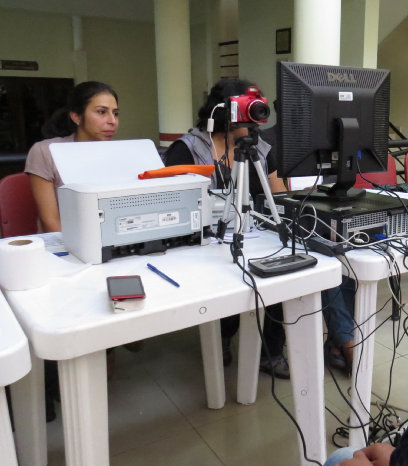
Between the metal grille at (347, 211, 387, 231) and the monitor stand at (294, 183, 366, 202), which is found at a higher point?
the monitor stand at (294, 183, 366, 202)

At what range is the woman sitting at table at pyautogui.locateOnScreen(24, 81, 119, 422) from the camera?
177 centimetres

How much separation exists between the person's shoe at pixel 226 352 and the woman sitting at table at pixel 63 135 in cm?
46

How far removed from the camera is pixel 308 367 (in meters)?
1.11

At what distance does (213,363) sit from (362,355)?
0.57 metres

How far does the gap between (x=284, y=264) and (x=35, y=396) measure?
76cm

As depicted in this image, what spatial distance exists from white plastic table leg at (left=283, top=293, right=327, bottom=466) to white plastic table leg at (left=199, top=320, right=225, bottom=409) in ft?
1.42

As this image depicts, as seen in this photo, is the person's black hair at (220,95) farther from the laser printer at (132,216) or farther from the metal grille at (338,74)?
the laser printer at (132,216)

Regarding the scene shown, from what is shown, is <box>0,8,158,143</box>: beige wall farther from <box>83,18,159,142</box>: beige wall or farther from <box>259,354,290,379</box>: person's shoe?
<box>259,354,290,379</box>: person's shoe

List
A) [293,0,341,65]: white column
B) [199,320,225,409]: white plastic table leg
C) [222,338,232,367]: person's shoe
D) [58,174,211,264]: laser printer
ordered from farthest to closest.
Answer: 1. [293,0,341,65]: white column
2. [222,338,232,367]: person's shoe
3. [199,320,225,409]: white plastic table leg
4. [58,174,211,264]: laser printer

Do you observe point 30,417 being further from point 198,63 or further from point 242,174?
point 198,63

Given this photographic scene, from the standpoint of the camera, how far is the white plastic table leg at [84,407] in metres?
0.80

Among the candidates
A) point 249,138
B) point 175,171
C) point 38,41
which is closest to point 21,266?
point 175,171

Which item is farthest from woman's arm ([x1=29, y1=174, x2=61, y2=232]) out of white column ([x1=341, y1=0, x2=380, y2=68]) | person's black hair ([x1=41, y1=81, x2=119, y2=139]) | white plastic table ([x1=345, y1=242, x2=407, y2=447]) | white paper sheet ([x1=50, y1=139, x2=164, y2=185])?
white column ([x1=341, y1=0, x2=380, y2=68])

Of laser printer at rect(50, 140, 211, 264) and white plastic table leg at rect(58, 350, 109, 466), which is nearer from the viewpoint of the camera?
white plastic table leg at rect(58, 350, 109, 466)
